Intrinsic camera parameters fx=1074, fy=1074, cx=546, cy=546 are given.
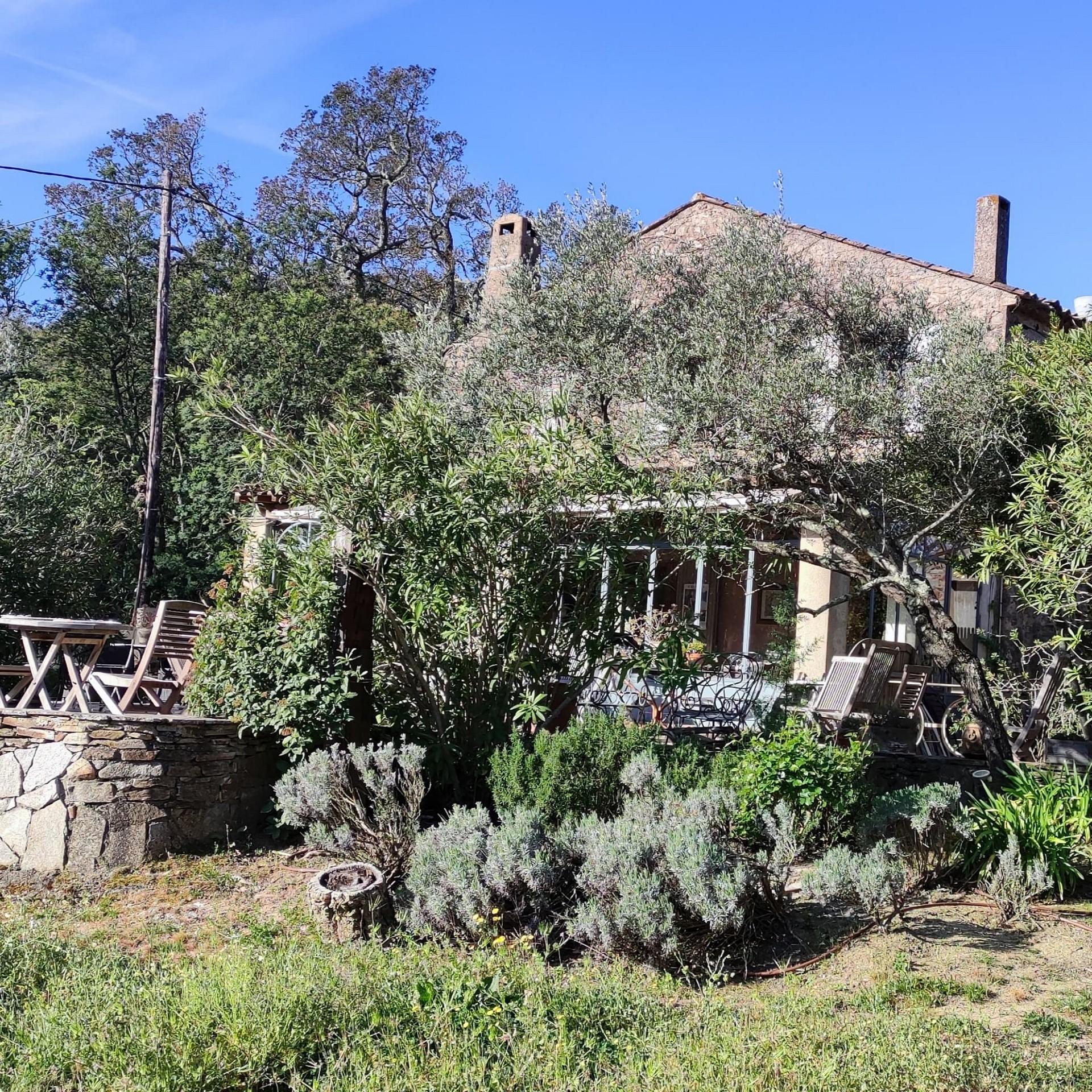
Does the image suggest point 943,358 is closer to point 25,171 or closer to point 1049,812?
point 1049,812

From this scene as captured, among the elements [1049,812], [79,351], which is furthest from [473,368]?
[79,351]

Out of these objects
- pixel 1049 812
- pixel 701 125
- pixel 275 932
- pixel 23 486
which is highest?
pixel 701 125

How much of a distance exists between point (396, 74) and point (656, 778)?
3095cm

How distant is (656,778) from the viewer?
596cm

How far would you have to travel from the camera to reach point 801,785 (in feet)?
20.3

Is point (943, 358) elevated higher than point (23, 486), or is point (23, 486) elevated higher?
point (943, 358)

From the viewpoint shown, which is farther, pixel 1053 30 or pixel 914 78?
pixel 914 78

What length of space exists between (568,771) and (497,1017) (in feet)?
8.22

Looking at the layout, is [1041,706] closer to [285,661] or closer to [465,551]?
[465,551]

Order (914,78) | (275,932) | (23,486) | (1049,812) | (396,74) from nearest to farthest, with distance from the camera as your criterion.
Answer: (275,932), (1049,812), (914,78), (23,486), (396,74)

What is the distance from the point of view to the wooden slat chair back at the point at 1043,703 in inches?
331

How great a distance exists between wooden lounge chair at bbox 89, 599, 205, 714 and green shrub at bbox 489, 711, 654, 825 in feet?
10.1

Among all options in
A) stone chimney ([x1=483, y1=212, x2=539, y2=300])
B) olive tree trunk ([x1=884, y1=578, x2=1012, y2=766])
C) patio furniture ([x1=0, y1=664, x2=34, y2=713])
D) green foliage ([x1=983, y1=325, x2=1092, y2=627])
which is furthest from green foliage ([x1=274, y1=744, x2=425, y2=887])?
stone chimney ([x1=483, y1=212, x2=539, y2=300])

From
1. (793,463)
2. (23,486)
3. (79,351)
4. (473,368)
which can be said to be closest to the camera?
(793,463)
